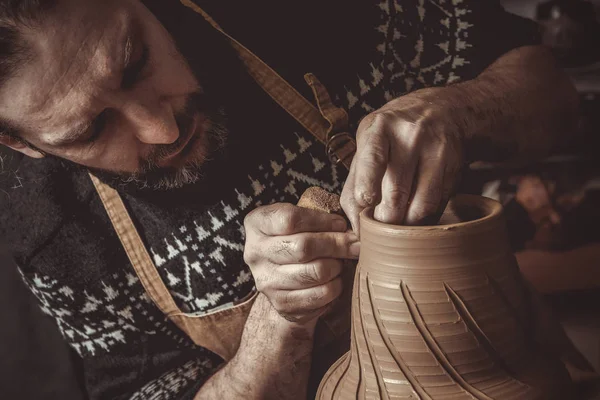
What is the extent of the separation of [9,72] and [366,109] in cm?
66

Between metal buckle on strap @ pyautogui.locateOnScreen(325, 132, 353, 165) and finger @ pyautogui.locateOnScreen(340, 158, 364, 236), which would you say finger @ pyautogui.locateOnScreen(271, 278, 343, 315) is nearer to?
finger @ pyautogui.locateOnScreen(340, 158, 364, 236)

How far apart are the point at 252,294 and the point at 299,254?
459mm

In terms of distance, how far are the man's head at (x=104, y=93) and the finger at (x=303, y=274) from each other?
0.31 m

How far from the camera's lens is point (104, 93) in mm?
960

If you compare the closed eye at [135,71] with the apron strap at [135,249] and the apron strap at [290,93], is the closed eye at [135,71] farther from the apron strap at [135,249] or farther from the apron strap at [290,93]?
the apron strap at [135,249]

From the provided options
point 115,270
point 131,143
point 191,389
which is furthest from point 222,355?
point 131,143

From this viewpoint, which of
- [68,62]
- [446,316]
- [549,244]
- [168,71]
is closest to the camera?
[446,316]

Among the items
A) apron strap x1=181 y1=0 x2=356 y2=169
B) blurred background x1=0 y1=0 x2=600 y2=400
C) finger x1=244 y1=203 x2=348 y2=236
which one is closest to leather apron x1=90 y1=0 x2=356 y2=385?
apron strap x1=181 y1=0 x2=356 y2=169

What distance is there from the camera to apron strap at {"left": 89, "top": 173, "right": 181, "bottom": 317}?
1.28 meters

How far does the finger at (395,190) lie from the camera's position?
738mm

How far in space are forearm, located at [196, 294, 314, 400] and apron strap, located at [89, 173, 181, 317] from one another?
0.85 ft

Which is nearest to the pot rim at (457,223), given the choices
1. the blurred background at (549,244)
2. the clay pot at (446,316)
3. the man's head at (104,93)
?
the clay pot at (446,316)

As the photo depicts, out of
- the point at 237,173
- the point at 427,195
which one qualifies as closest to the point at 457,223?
the point at 427,195

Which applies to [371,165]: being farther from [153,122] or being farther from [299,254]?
[153,122]
